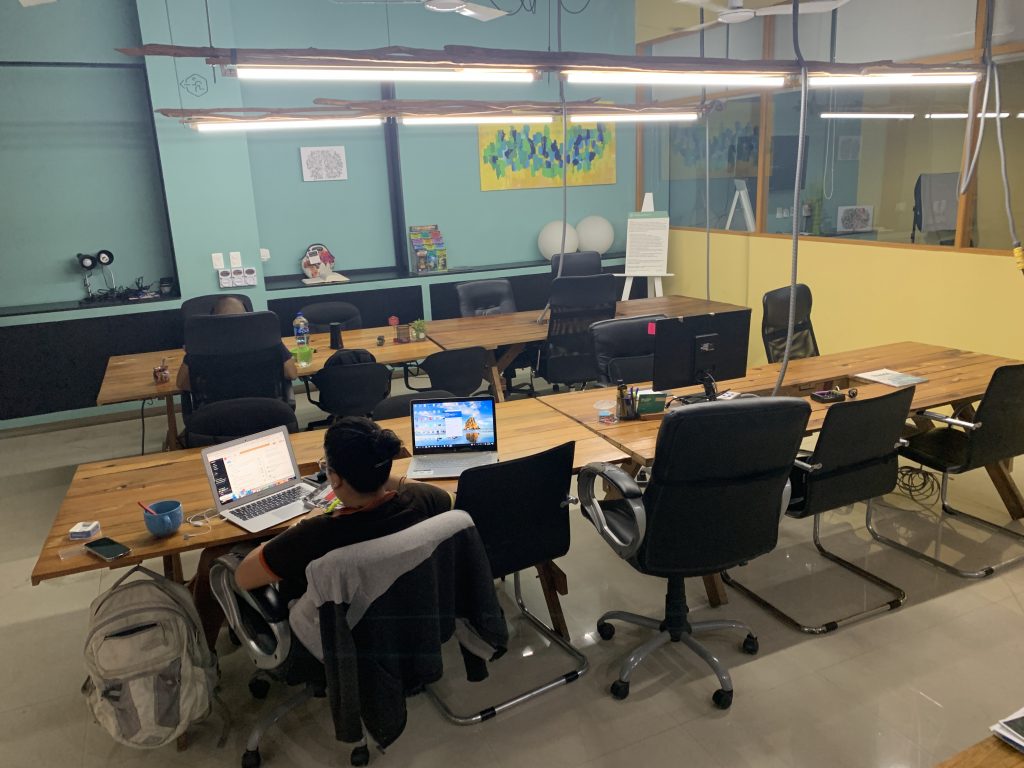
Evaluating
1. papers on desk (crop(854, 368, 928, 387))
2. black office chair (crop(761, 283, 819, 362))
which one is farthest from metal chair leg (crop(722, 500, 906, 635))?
black office chair (crop(761, 283, 819, 362))

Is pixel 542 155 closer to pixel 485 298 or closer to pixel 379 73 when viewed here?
pixel 485 298

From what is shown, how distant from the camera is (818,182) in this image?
21.8 feet

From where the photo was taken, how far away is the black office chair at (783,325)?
5062 mm

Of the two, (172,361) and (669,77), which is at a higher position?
(669,77)

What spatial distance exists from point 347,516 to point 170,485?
126cm

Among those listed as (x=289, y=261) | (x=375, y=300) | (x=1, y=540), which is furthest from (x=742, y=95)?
(x=1, y=540)

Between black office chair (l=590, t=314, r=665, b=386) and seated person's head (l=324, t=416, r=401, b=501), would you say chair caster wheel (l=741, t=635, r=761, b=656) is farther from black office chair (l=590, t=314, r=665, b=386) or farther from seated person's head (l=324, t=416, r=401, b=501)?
black office chair (l=590, t=314, r=665, b=386)

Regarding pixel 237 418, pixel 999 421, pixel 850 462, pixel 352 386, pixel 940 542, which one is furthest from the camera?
pixel 352 386

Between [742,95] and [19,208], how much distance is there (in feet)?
21.4

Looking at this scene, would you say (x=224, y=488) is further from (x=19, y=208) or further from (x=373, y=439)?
(x=19, y=208)

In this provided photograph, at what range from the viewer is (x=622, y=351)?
485 centimetres

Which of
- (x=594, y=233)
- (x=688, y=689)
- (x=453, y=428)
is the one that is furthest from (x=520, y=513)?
(x=594, y=233)

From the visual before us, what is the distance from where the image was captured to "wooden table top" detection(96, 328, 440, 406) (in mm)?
4645

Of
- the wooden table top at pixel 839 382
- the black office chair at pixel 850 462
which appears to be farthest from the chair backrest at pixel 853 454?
the wooden table top at pixel 839 382
